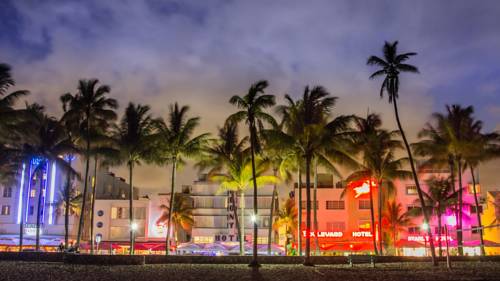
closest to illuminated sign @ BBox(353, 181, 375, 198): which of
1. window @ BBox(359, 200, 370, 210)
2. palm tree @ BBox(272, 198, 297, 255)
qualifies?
window @ BBox(359, 200, 370, 210)

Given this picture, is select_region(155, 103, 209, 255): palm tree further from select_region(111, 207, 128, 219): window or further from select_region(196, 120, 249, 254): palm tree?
select_region(111, 207, 128, 219): window

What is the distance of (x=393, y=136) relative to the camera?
54.4 meters

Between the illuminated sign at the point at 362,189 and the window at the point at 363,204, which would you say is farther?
the window at the point at 363,204

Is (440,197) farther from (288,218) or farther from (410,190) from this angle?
(288,218)

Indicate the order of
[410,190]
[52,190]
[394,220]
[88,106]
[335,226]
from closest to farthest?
[88,106]
[394,220]
[335,226]
[410,190]
[52,190]

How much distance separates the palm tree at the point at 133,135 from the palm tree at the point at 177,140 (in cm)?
109

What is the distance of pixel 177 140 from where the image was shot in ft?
154

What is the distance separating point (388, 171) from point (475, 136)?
8695 millimetres

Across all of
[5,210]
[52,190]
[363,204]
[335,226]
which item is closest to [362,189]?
[363,204]

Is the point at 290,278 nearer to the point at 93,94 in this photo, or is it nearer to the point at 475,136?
the point at 93,94

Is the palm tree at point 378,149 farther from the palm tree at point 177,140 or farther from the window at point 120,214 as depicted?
the window at point 120,214

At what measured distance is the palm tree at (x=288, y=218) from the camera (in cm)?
7388

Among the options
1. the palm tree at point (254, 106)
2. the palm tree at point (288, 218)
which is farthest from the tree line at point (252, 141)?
the palm tree at point (288, 218)

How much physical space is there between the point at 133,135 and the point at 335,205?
31.4 m
